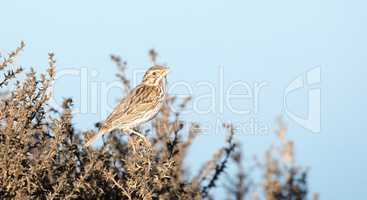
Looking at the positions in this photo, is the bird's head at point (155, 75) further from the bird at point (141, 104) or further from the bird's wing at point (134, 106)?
the bird's wing at point (134, 106)

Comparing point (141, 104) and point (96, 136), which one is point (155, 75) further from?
point (96, 136)

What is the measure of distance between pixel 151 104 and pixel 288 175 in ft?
6.93

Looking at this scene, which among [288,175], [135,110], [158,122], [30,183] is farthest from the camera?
[135,110]

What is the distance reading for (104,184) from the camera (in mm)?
4539

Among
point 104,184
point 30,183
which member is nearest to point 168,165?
point 104,184

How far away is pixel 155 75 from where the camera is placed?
7.10 metres

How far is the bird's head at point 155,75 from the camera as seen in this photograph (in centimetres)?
702

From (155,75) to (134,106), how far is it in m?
0.53

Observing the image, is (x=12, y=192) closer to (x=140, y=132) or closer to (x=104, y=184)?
(x=104, y=184)

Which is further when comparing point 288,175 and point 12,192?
point 288,175

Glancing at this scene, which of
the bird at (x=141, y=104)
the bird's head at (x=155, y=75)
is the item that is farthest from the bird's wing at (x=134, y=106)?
the bird's head at (x=155, y=75)

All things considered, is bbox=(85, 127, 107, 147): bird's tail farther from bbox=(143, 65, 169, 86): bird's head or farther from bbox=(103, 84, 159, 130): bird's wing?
bbox=(143, 65, 169, 86): bird's head

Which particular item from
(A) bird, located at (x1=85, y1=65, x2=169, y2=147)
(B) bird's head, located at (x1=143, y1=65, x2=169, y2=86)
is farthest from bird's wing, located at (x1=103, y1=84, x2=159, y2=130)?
(B) bird's head, located at (x1=143, y1=65, x2=169, y2=86)

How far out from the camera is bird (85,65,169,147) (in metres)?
6.42
